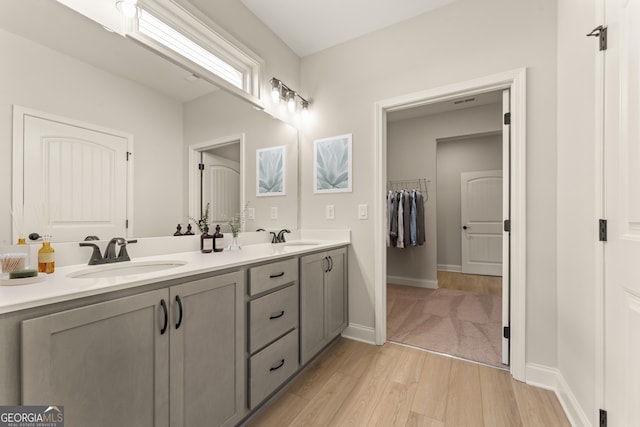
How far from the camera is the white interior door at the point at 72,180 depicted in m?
1.10

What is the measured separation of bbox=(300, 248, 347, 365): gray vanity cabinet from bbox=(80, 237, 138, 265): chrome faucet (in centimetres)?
98

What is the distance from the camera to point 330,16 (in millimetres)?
2232

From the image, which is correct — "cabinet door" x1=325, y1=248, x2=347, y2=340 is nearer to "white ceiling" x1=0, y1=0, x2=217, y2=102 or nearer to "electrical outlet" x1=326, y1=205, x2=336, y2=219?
"electrical outlet" x1=326, y1=205, x2=336, y2=219

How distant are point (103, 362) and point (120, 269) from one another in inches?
22.1

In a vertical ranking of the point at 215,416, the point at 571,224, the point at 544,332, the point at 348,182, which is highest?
the point at 348,182

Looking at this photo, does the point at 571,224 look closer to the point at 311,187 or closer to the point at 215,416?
the point at 311,187

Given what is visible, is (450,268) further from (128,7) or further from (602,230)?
(128,7)

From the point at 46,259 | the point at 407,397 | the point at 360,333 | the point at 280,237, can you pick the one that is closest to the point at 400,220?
the point at 360,333

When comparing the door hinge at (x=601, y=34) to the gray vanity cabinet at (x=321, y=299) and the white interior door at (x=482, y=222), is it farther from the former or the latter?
the white interior door at (x=482, y=222)

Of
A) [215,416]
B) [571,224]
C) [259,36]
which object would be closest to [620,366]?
[571,224]

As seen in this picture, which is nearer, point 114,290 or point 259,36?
point 114,290

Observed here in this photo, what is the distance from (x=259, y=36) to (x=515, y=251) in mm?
2585

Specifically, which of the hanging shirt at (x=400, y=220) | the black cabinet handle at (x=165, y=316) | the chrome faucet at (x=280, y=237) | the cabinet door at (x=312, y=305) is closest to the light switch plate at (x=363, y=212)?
the cabinet door at (x=312, y=305)

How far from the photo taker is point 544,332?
5.72 ft
